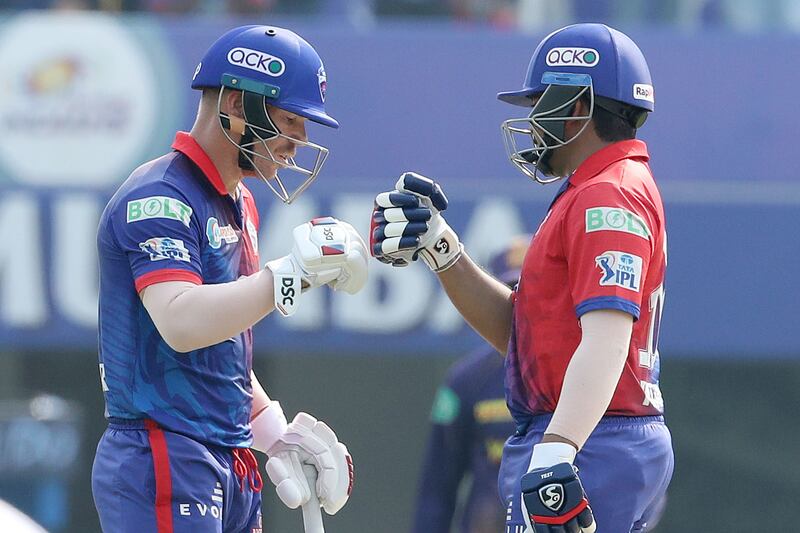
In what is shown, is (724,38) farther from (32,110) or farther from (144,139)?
(32,110)

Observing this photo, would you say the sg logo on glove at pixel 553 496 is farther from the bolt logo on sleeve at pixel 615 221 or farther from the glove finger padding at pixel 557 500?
the bolt logo on sleeve at pixel 615 221

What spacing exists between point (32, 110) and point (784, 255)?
3.47m

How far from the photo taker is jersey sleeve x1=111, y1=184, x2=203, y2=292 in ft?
10.8

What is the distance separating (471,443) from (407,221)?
63.1 inches

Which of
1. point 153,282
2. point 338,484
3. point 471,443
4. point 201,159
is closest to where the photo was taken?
point 153,282

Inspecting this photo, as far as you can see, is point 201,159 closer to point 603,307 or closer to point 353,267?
point 353,267

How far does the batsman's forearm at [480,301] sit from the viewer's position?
12.1 feet

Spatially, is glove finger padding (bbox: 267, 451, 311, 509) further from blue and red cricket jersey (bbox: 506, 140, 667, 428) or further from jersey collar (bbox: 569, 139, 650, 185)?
jersey collar (bbox: 569, 139, 650, 185)

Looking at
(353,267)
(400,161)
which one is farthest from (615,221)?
(400,161)

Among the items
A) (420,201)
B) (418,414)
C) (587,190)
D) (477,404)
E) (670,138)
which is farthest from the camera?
(418,414)

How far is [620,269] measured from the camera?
3.23m

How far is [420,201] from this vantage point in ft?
11.6

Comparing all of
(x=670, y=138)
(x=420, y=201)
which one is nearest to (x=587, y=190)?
(x=420, y=201)

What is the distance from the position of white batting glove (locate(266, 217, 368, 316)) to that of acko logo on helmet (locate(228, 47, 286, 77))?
15.4 inches
